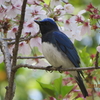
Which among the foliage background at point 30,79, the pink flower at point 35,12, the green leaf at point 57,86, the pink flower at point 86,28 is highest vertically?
the pink flower at point 35,12

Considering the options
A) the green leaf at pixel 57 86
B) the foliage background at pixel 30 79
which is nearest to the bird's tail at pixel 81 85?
the green leaf at pixel 57 86

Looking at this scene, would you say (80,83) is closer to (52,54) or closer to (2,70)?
(52,54)

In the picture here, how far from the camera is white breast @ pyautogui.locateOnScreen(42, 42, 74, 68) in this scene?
3.62 metres

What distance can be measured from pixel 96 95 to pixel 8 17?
1242mm

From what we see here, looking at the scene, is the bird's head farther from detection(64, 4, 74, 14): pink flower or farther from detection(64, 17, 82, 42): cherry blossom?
detection(64, 4, 74, 14): pink flower

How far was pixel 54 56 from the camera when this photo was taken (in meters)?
3.66

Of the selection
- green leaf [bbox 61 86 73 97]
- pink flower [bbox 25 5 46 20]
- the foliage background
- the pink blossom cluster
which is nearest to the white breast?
the pink blossom cluster

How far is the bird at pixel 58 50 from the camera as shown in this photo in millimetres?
3643

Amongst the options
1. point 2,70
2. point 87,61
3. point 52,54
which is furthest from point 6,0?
point 2,70

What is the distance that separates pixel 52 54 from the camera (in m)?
3.64

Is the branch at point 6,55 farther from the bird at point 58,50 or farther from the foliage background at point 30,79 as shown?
the foliage background at point 30,79

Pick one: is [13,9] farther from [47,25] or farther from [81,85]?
[81,85]

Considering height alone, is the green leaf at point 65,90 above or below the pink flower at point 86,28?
below

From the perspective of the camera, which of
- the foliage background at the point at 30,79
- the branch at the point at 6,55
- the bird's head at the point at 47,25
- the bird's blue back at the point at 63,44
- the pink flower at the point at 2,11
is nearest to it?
the branch at the point at 6,55
